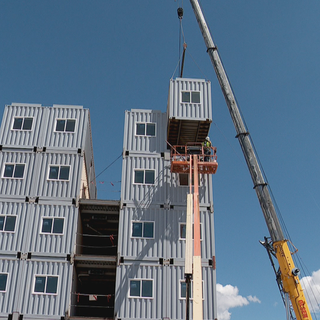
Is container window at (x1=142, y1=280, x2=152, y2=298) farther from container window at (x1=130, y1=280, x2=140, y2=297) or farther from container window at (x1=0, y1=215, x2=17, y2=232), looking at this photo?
container window at (x1=0, y1=215, x2=17, y2=232)

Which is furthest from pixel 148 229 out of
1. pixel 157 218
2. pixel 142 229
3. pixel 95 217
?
pixel 95 217

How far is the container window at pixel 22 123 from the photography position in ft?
110

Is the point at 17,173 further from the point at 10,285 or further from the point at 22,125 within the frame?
the point at 10,285

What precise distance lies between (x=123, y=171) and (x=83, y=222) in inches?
223

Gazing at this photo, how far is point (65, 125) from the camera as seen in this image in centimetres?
3388

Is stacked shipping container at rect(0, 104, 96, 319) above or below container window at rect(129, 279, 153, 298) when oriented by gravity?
above

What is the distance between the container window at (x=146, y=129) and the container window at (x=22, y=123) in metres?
9.01

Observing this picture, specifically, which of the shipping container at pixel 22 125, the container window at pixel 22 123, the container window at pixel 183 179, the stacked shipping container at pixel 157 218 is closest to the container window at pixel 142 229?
the stacked shipping container at pixel 157 218

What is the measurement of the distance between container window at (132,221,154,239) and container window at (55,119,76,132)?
976cm

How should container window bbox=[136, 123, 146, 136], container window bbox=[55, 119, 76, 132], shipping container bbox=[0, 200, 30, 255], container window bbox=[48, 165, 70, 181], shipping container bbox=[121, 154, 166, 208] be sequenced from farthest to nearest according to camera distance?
container window bbox=[136, 123, 146, 136] → container window bbox=[55, 119, 76, 132] → container window bbox=[48, 165, 70, 181] → shipping container bbox=[121, 154, 166, 208] → shipping container bbox=[0, 200, 30, 255]

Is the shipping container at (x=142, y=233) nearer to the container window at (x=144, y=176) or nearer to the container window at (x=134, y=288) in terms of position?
the container window at (x=134, y=288)

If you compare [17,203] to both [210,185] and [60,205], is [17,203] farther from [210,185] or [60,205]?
[210,185]

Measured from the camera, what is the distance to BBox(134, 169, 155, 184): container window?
32.1m

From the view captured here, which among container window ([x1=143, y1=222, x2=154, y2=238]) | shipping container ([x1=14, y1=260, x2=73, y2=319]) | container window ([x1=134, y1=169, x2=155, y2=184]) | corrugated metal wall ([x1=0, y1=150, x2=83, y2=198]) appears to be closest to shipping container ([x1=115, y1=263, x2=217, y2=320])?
container window ([x1=143, y1=222, x2=154, y2=238])
